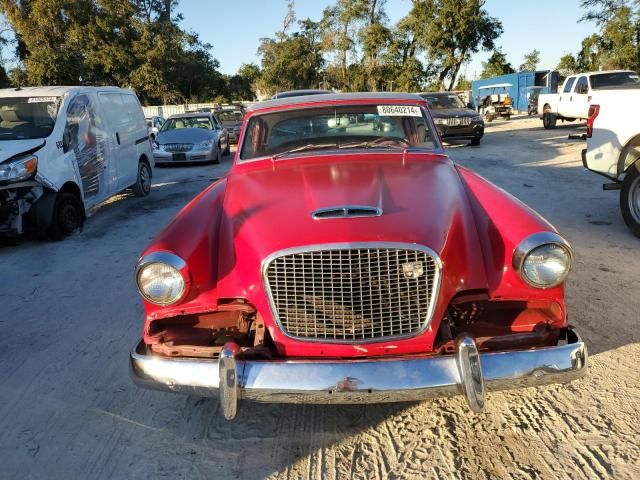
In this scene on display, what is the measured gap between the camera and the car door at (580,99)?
17000 mm

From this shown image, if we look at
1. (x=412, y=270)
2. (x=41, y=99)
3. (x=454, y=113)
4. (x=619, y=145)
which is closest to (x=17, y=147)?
(x=41, y=99)

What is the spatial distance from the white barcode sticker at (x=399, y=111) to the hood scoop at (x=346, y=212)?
1.59m

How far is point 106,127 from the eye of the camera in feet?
26.1

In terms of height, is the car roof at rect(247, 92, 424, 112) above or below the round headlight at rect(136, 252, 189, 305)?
above

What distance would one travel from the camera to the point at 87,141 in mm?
7320

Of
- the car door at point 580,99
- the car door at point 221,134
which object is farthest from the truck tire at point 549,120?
the car door at point 221,134

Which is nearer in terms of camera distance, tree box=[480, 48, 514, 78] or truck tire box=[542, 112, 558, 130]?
truck tire box=[542, 112, 558, 130]

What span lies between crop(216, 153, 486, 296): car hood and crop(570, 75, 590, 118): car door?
1611cm

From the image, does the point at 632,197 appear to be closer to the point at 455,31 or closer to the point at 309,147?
the point at 309,147

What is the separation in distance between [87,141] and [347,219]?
19.7 feet

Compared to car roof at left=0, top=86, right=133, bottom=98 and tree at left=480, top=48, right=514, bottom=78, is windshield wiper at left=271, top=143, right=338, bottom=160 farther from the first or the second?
tree at left=480, top=48, right=514, bottom=78

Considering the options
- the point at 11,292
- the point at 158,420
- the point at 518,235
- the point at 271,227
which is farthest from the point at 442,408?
the point at 11,292

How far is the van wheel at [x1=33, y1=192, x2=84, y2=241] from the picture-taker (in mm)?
6277

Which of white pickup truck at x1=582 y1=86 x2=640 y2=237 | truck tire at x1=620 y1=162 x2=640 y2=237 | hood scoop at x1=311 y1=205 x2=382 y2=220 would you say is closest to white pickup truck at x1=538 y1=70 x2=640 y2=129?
white pickup truck at x1=582 y1=86 x2=640 y2=237
